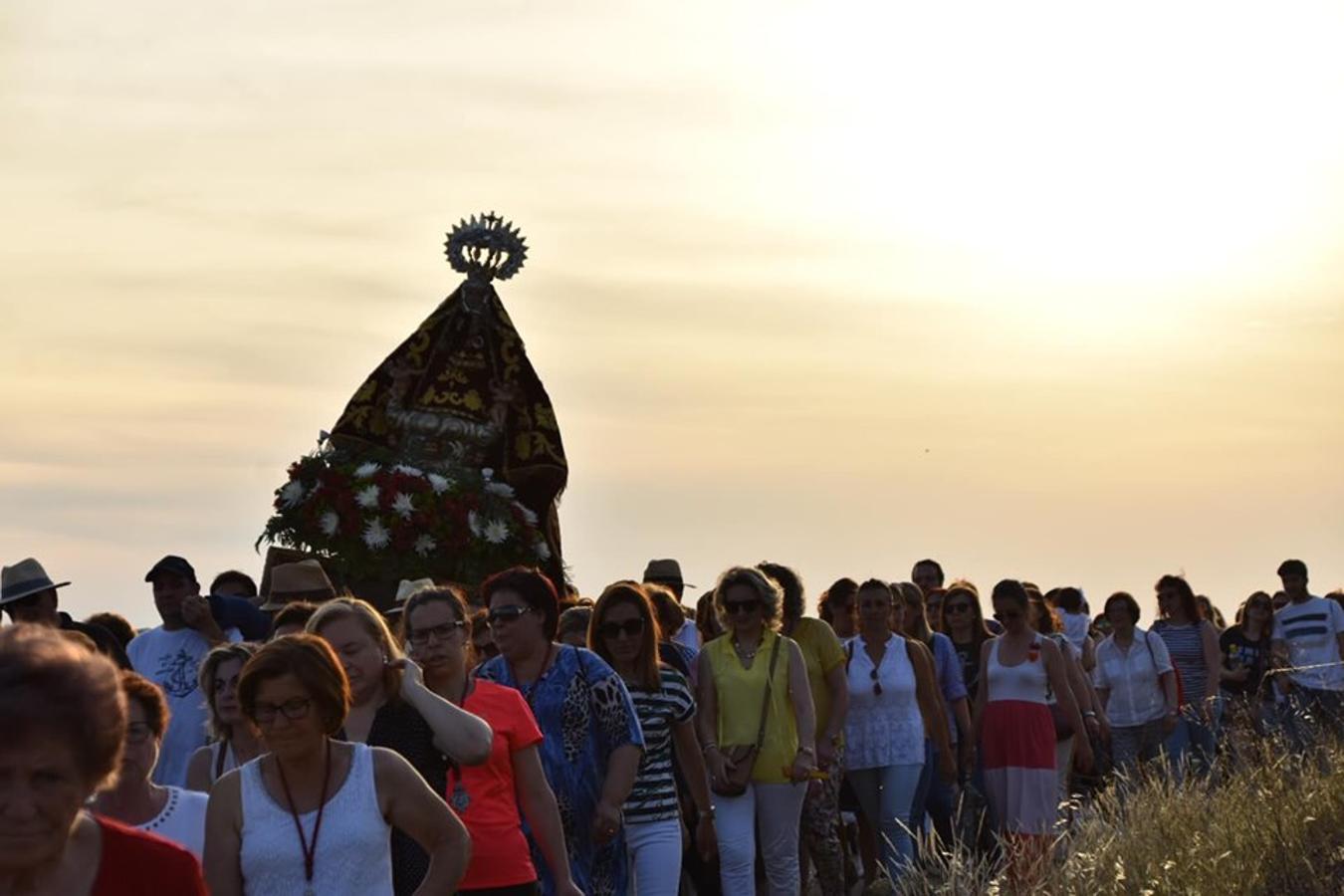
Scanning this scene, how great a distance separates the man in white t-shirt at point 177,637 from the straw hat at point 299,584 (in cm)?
61

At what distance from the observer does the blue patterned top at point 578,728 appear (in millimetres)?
11195

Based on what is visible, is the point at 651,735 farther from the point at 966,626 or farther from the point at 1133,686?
the point at 1133,686

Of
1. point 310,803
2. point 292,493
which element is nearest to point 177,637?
point 292,493

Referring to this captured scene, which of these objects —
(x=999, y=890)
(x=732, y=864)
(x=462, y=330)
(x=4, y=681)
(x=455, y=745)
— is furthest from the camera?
(x=462, y=330)

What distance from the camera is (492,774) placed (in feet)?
31.5

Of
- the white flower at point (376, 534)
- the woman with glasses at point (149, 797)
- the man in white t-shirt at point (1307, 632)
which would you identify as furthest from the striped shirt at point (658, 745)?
the man in white t-shirt at point (1307, 632)

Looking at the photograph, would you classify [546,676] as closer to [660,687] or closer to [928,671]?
[660,687]

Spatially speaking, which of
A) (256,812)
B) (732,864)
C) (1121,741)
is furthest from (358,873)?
(1121,741)

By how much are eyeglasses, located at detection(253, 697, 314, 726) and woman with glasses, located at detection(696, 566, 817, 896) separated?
6.85m

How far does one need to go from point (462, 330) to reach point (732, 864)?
7.47 metres

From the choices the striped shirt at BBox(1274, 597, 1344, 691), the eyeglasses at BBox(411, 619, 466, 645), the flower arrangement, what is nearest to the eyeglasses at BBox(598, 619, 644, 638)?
the eyeglasses at BBox(411, 619, 466, 645)

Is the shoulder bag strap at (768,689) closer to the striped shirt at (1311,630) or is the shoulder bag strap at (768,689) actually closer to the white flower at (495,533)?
the white flower at (495,533)

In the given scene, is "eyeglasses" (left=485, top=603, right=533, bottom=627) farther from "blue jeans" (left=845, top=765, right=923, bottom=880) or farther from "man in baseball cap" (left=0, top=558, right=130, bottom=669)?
"blue jeans" (left=845, top=765, right=923, bottom=880)

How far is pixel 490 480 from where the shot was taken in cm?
1916
